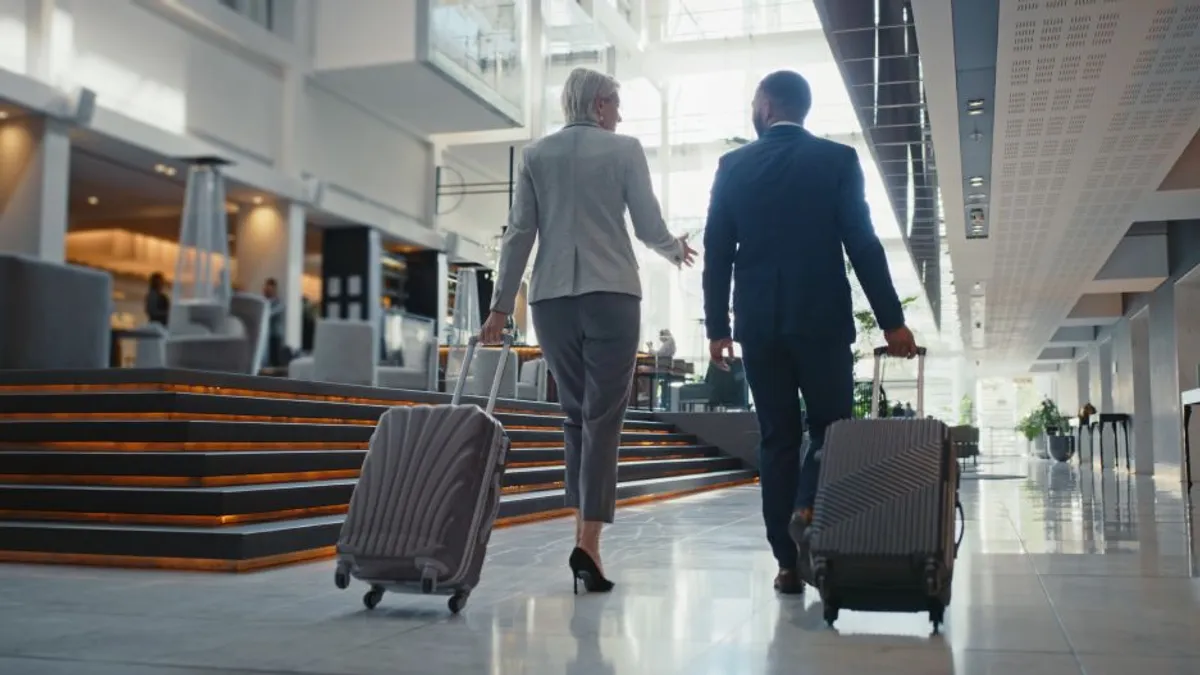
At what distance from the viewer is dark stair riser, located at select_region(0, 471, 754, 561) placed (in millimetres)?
3607

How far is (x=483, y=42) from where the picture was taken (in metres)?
16.9

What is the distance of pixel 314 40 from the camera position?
15719mm

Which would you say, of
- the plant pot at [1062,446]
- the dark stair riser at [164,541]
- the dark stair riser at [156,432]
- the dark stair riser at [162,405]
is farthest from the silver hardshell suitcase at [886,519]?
the plant pot at [1062,446]

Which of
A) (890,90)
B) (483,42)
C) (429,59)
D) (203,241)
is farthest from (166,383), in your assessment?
(483,42)

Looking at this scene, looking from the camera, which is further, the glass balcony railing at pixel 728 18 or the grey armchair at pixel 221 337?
the glass balcony railing at pixel 728 18

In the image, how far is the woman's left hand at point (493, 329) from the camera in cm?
301

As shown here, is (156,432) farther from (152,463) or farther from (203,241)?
(203,241)

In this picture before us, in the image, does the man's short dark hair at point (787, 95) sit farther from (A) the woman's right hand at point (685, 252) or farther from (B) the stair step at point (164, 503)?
(B) the stair step at point (164, 503)

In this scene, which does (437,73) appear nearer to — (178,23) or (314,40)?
(314,40)

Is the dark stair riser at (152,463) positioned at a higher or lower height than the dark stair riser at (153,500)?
higher

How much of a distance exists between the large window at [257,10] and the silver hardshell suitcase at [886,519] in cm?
1346

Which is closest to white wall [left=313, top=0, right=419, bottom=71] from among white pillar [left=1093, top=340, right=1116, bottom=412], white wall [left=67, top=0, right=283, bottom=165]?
white wall [left=67, top=0, right=283, bottom=165]

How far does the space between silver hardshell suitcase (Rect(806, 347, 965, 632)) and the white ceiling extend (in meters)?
4.40

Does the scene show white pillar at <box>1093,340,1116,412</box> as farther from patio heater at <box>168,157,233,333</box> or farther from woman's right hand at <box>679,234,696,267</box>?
woman's right hand at <box>679,234,696,267</box>
